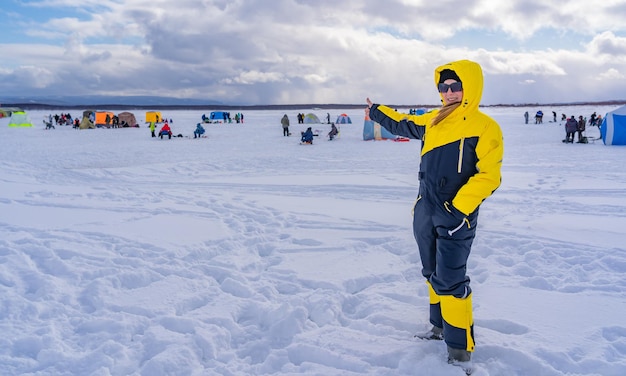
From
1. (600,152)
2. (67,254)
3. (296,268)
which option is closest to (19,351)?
(67,254)

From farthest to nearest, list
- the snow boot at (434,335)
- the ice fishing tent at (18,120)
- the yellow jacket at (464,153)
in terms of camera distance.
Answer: the ice fishing tent at (18,120)
the snow boot at (434,335)
the yellow jacket at (464,153)

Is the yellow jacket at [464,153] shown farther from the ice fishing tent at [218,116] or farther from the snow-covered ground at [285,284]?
the ice fishing tent at [218,116]

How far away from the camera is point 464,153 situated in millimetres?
2613

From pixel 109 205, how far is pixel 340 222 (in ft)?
13.1

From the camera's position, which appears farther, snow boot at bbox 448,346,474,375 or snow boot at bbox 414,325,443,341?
snow boot at bbox 414,325,443,341

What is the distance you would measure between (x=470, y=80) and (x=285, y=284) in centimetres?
250

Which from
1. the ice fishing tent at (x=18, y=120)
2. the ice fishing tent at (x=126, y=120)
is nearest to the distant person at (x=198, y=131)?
the ice fishing tent at (x=126, y=120)

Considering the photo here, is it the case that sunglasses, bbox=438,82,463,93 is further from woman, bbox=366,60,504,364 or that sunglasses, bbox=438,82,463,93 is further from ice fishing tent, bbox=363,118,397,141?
ice fishing tent, bbox=363,118,397,141

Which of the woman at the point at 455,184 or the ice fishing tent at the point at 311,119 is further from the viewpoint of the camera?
the ice fishing tent at the point at 311,119

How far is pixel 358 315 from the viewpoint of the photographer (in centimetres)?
358

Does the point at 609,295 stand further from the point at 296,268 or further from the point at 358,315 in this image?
the point at 296,268

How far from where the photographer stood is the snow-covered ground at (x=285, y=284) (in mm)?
2934

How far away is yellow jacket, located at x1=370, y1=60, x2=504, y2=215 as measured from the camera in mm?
2543

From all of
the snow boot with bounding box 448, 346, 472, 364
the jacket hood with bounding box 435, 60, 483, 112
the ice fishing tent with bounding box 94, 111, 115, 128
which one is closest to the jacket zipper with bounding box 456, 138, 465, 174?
the jacket hood with bounding box 435, 60, 483, 112
